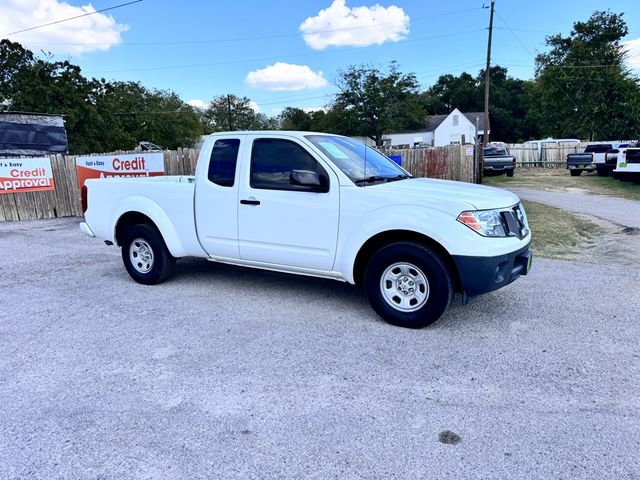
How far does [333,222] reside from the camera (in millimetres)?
4621

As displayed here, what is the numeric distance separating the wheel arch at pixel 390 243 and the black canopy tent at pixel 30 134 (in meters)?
17.6

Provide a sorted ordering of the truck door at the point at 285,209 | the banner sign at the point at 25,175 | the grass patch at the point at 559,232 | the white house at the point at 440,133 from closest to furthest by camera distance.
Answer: the truck door at the point at 285,209, the grass patch at the point at 559,232, the banner sign at the point at 25,175, the white house at the point at 440,133

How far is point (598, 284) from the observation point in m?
5.82

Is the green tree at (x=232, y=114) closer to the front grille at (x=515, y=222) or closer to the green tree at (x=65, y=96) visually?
the green tree at (x=65, y=96)

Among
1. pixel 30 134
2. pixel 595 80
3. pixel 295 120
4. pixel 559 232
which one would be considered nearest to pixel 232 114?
pixel 295 120

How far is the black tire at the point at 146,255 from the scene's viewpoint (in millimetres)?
5809

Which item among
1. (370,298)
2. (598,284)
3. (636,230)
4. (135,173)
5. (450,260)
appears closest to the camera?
(450,260)

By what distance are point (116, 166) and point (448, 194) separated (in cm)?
1071

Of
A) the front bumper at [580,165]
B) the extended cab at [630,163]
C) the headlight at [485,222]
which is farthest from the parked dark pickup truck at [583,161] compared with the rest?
the headlight at [485,222]

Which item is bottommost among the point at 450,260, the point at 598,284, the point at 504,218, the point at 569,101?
the point at 598,284

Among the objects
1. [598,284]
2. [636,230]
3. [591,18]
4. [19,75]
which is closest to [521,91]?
[591,18]

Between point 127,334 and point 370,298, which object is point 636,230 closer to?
point 370,298

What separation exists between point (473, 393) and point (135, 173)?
1161 centimetres

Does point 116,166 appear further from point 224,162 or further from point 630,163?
point 630,163
